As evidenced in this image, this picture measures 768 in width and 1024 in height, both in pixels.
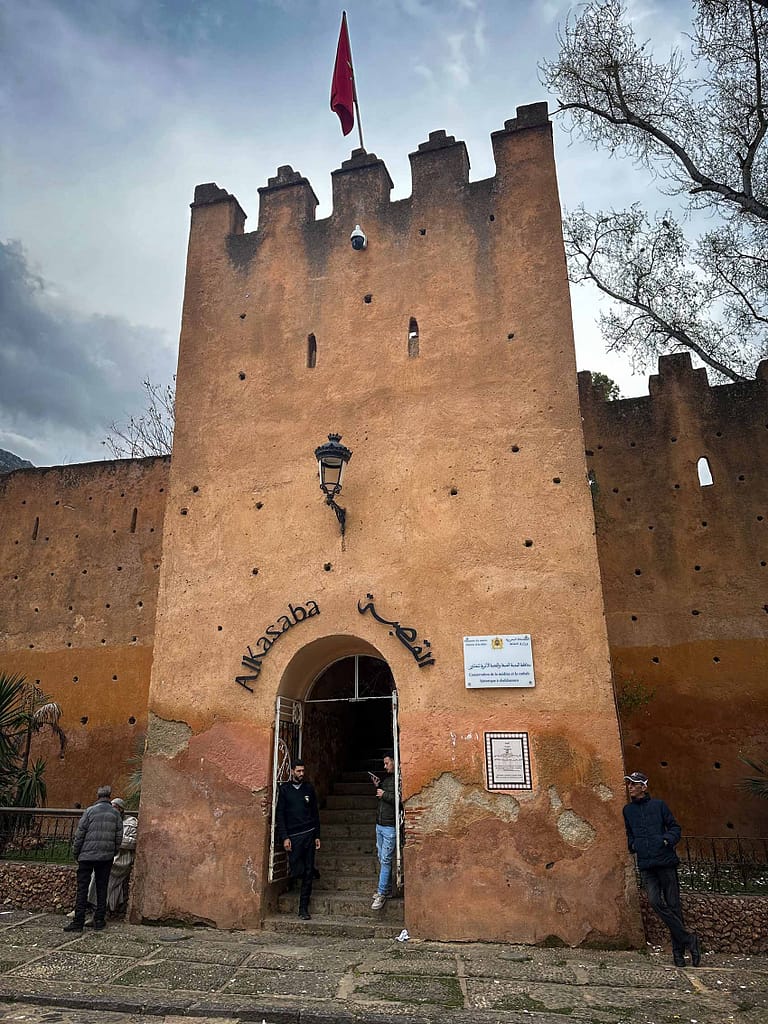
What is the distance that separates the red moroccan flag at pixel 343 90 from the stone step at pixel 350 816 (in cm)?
911

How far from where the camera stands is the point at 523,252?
26.0 feet

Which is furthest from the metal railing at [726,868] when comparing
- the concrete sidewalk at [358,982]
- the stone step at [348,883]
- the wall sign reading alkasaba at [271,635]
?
the wall sign reading alkasaba at [271,635]

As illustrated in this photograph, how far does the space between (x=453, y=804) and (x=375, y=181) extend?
736 centimetres

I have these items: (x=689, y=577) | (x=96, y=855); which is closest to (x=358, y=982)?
(x=96, y=855)

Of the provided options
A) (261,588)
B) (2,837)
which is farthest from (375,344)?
(2,837)

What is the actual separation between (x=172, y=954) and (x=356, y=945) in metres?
1.53

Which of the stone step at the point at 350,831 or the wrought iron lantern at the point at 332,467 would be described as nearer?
the wrought iron lantern at the point at 332,467

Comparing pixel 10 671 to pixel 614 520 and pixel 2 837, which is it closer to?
pixel 2 837

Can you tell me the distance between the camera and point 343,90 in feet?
31.3

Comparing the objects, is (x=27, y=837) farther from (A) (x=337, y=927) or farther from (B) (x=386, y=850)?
(B) (x=386, y=850)

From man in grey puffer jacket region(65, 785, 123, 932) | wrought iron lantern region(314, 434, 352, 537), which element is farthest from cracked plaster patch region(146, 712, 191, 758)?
wrought iron lantern region(314, 434, 352, 537)

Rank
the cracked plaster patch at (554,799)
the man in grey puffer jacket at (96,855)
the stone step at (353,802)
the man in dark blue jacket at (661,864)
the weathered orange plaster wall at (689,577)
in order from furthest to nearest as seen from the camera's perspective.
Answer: the weathered orange plaster wall at (689,577) < the stone step at (353,802) < the man in grey puffer jacket at (96,855) < the cracked plaster patch at (554,799) < the man in dark blue jacket at (661,864)

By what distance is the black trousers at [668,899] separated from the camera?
18.1 ft

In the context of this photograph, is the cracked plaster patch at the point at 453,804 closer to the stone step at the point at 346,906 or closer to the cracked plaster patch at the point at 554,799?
the cracked plaster patch at the point at 554,799
